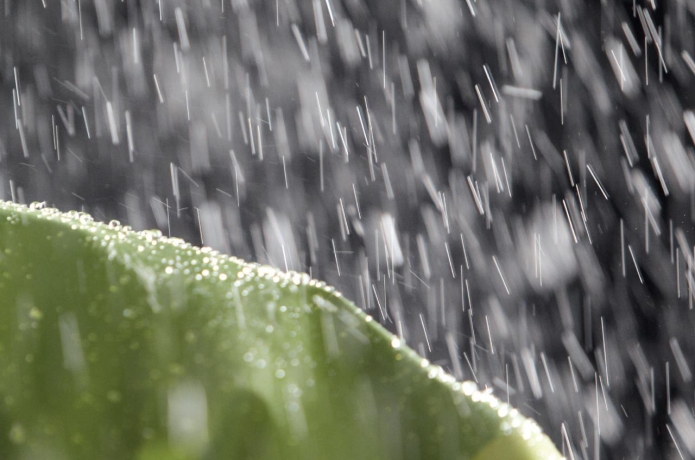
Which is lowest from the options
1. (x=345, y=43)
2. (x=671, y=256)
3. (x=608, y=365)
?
(x=608, y=365)

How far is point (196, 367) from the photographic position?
86mm

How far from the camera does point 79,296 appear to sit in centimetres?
9

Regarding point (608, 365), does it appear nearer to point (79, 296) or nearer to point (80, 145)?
point (80, 145)

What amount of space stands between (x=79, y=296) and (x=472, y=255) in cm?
361

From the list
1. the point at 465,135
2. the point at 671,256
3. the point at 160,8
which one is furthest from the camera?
the point at 465,135

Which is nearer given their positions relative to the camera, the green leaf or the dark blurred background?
the green leaf

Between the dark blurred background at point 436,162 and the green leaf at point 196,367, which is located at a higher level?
the green leaf at point 196,367

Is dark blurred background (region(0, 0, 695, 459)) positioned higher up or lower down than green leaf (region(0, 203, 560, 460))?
lower down

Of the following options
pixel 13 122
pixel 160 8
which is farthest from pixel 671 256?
pixel 13 122

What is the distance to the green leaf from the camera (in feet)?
0.27

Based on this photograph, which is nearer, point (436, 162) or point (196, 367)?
point (196, 367)

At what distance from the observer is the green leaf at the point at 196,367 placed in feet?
0.27

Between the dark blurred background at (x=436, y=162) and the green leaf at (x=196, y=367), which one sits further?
the dark blurred background at (x=436, y=162)

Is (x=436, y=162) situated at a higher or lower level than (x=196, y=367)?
lower
